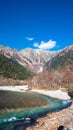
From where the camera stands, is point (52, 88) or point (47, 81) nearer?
point (52, 88)

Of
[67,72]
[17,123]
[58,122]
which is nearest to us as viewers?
[58,122]

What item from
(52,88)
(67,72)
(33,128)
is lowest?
(33,128)

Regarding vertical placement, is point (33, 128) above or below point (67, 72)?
below

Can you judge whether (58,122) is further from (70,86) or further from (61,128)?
(70,86)

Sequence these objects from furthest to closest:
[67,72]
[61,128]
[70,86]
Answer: [67,72]
[70,86]
[61,128]

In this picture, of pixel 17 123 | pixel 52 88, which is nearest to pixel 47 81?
pixel 52 88

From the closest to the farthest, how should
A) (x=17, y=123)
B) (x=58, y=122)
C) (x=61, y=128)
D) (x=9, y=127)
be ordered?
(x=61, y=128) < (x=58, y=122) < (x=9, y=127) < (x=17, y=123)

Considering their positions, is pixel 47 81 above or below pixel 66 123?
above

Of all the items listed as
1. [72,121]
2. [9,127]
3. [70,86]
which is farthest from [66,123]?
[70,86]

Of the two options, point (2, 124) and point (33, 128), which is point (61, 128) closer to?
point (33, 128)
